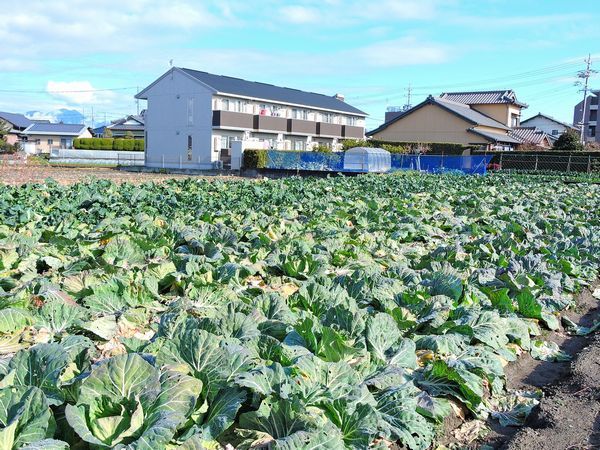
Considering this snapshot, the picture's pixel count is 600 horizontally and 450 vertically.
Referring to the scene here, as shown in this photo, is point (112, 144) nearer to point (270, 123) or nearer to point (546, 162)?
point (270, 123)

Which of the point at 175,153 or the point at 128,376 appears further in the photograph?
the point at 175,153

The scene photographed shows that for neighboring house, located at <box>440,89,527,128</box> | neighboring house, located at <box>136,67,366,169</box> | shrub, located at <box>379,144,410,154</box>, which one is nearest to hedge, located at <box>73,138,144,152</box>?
neighboring house, located at <box>136,67,366,169</box>

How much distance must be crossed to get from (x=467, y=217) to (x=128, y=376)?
927cm

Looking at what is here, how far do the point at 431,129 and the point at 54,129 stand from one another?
46.0 m

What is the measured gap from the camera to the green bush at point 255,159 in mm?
33781

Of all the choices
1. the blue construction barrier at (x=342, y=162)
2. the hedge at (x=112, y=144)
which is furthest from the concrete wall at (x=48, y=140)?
the blue construction barrier at (x=342, y=162)

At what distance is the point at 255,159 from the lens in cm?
3416

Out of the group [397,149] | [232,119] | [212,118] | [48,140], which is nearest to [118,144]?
[48,140]

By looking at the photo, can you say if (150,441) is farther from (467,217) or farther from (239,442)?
(467,217)

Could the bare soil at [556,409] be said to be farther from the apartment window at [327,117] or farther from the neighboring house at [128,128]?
the neighboring house at [128,128]

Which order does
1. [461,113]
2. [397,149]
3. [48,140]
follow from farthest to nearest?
[48,140] < [461,113] < [397,149]

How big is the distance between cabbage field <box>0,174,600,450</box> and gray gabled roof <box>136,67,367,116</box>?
34.7 m

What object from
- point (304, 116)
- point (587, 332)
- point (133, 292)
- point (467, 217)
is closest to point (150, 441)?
point (133, 292)

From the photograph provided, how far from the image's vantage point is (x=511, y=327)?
4441 millimetres
